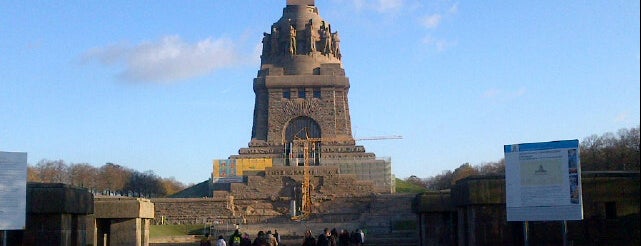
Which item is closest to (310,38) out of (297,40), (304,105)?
(297,40)

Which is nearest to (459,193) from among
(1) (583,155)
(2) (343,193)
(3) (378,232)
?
(3) (378,232)

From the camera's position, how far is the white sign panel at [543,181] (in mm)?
13797

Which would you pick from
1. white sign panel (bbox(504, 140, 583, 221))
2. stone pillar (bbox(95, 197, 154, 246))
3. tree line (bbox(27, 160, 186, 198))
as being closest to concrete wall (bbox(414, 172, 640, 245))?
white sign panel (bbox(504, 140, 583, 221))

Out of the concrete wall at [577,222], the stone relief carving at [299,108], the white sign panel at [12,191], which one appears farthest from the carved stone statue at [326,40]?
the white sign panel at [12,191]

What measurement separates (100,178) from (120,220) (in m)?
76.7

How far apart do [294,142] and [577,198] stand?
5876 cm

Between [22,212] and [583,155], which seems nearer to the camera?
[22,212]

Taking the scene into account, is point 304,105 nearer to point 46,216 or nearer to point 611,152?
point 611,152

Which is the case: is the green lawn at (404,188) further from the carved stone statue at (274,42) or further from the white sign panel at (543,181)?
the white sign panel at (543,181)

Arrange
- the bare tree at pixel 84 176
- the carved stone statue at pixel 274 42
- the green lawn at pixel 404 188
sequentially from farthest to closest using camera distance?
1. the bare tree at pixel 84 176
2. the green lawn at pixel 404 188
3. the carved stone statue at pixel 274 42

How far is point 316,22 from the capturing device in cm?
7644

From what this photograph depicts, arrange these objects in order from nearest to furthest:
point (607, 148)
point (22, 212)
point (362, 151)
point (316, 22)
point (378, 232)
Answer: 1. point (22, 212)
2. point (378, 232)
3. point (607, 148)
4. point (362, 151)
5. point (316, 22)

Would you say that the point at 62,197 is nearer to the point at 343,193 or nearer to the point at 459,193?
the point at 459,193

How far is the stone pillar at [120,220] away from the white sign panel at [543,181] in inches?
365
